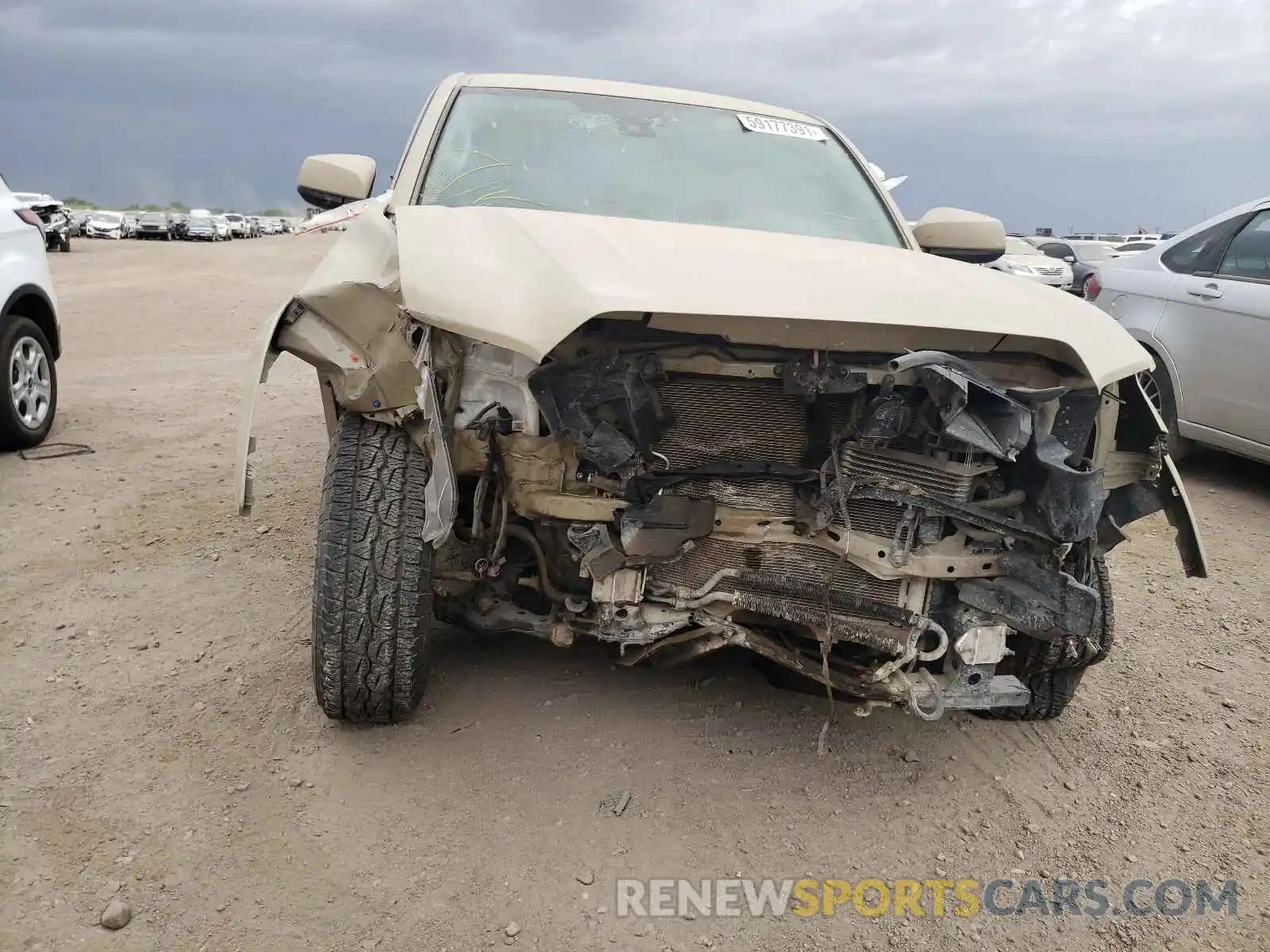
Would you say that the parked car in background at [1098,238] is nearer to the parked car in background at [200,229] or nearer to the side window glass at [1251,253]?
the side window glass at [1251,253]

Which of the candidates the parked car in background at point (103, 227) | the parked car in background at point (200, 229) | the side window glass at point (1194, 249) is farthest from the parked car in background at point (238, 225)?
the side window glass at point (1194, 249)

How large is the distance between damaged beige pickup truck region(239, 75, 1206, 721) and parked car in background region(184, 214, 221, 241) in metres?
42.5

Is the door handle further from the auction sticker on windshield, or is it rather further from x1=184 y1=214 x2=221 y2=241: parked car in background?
x1=184 y1=214 x2=221 y2=241: parked car in background

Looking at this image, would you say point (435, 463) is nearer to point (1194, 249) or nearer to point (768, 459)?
point (768, 459)

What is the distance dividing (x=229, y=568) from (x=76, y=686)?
937 millimetres

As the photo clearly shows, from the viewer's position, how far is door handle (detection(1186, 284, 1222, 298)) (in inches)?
206

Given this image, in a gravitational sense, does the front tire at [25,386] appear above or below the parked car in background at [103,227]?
above

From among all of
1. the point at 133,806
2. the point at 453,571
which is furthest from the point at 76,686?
the point at 453,571

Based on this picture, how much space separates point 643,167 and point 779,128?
800mm

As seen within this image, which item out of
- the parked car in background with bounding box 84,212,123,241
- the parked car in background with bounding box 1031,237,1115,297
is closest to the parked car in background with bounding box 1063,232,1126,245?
the parked car in background with bounding box 1031,237,1115,297

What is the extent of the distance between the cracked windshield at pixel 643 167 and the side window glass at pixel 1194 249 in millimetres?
2849

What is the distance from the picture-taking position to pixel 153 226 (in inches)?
1529

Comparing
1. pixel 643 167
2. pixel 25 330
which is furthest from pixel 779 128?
pixel 25 330

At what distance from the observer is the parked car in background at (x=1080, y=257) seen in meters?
7.02
